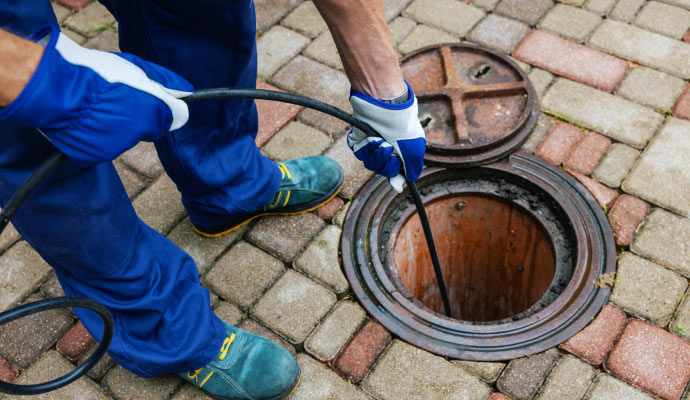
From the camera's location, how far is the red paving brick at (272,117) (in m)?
2.94

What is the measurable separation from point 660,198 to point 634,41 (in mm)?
1011

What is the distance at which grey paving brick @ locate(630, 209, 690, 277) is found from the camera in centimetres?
235

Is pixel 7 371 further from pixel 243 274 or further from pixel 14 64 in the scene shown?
pixel 14 64

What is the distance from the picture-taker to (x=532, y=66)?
3.05 meters

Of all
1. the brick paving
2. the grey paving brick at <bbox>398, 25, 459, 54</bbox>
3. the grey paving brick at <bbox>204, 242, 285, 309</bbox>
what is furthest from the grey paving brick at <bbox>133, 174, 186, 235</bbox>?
the grey paving brick at <bbox>398, 25, 459, 54</bbox>

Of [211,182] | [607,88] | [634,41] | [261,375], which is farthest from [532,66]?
[261,375]

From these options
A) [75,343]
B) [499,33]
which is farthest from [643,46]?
[75,343]

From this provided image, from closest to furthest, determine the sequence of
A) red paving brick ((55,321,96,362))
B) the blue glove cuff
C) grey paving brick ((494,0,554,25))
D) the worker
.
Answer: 1. the worker
2. the blue glove cuff
3. red paving brick ((55,321,96,362))
4. grey paving brick ((494,0,554,25))

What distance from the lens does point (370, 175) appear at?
273cm

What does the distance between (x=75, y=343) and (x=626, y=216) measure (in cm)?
227

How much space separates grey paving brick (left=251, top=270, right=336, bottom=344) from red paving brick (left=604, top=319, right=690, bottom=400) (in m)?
1.06

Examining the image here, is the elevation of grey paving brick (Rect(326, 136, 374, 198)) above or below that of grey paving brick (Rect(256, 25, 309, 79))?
below

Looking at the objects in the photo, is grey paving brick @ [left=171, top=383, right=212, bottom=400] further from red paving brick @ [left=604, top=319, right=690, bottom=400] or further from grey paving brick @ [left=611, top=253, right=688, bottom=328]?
grey paving brick @ [left=611, top=253, right=688, bottom=328]

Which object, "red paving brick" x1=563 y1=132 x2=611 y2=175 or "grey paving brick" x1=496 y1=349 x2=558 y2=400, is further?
"red paving brick" x1=563 y1=132 x2=611 y2=175
